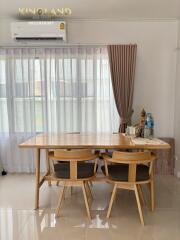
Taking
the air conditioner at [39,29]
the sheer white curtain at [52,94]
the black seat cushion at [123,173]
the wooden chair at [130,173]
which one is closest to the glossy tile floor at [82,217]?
the wooden chair at [130,173]

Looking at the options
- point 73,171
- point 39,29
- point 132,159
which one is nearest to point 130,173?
point 132,159

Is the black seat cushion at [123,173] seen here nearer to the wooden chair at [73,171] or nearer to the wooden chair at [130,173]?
the wooden chair at [130,173]

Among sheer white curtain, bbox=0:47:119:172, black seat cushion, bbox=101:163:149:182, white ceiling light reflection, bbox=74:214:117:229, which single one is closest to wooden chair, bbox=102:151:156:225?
black seat cushion, bbox=101:163:149:182

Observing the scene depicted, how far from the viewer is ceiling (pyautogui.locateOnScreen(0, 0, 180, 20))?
3.12 m

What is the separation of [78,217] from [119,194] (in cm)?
85

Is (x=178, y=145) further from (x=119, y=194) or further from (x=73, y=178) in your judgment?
(x=73, y=178)

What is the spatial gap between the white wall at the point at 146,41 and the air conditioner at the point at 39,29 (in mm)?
271

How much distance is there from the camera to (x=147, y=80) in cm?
393

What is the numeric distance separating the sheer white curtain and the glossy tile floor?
3.52ft

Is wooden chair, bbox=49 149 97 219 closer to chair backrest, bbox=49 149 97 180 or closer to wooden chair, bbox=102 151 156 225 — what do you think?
chair backrest, bbox=49 149 97 180

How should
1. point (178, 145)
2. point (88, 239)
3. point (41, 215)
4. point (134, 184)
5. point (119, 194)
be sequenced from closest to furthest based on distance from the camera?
point (88, 239)
point (134, 184)
point (41, 215)
point (119, 194)
point (178, 145)

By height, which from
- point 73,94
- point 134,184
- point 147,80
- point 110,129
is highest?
point 147,80

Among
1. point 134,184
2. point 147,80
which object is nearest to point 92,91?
point 147,80

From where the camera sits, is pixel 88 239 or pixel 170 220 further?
pixel 170 220
